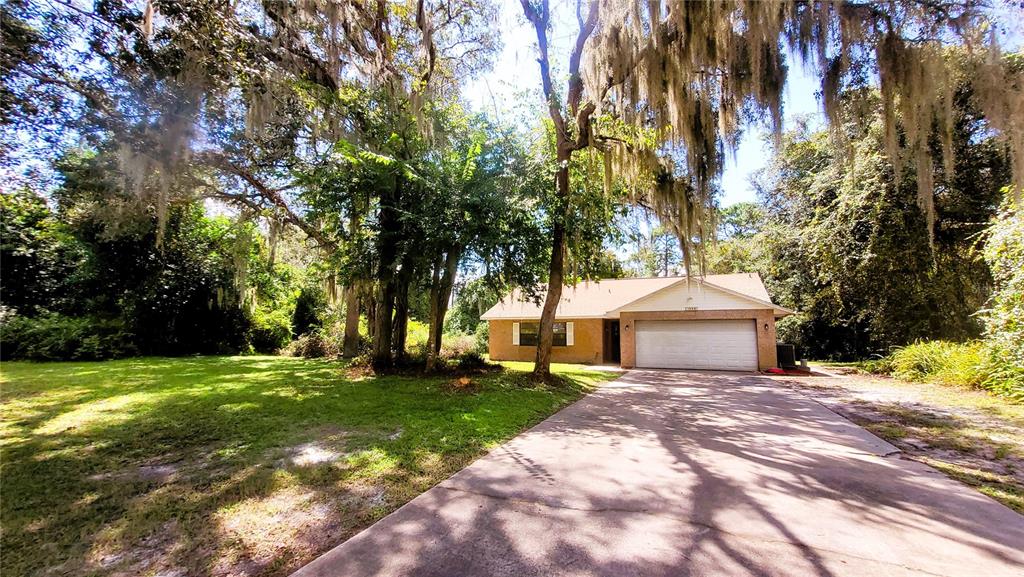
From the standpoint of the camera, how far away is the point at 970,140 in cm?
1197

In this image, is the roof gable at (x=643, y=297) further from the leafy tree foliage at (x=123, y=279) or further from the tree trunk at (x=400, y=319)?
the leafy tree foliage at (x=123, y=279)

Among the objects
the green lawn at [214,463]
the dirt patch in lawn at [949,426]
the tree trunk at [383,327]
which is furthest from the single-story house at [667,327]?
the green lawn at [214,463]

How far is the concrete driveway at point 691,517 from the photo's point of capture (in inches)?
97.9

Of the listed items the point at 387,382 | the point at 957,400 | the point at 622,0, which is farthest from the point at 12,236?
the point at 957,400

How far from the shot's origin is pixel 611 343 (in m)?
19.0

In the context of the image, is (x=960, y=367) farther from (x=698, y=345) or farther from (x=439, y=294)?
(x=439, y=294)

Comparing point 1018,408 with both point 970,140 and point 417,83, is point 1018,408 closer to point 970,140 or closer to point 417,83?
point 970,140

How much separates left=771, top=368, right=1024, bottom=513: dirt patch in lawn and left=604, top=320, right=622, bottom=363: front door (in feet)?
28.2

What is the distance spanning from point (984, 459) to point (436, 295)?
30.8 ft

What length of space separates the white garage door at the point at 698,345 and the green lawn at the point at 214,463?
28.9 ft

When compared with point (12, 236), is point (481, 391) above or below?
below

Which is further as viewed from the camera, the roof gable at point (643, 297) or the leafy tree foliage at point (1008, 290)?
the roof gable at point (643, 297)

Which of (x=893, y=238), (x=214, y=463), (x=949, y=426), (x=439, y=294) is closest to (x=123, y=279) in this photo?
(x=439, y=294)

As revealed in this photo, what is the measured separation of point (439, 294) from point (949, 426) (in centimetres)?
967
